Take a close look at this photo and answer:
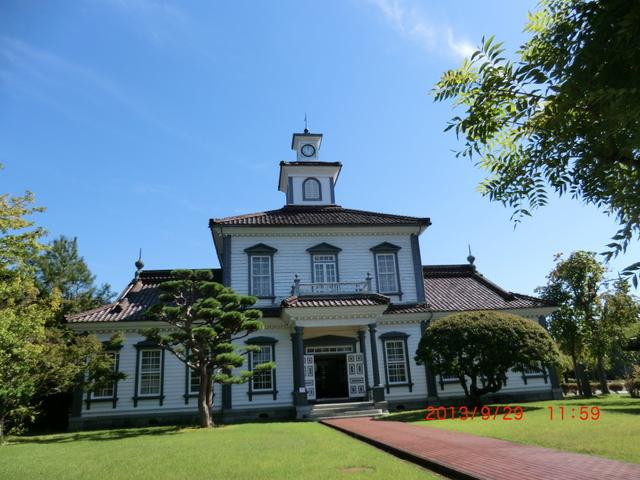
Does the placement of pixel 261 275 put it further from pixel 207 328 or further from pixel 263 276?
pixel 207 328

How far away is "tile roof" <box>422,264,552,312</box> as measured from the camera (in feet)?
74.5

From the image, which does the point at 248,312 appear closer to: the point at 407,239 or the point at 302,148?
the point at 407,239

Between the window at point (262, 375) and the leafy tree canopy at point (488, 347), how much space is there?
7068 mm

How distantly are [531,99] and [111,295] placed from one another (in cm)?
3830

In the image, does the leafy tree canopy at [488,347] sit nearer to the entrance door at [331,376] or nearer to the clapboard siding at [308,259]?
the entrance door at [331,376]

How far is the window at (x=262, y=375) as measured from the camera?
2027cm

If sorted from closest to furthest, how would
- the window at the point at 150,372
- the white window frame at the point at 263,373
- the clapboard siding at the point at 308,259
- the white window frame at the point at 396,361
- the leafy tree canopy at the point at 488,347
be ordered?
the leafy tree canopy at the point at 488,347 → the window at the point at 150,372 → the white window frame at the point at 263,373 → the white window frame at the point at 396,361 → the clapboard siding at the point at 308,259

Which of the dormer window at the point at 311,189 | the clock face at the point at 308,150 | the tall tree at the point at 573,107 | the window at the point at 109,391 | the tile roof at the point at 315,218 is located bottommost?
the window at the point at 109,391

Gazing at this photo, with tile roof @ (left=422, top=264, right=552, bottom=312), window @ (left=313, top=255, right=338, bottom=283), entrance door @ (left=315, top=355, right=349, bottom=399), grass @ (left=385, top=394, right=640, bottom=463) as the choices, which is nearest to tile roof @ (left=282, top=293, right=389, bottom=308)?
window @ (left=313, top=255, right=338, bottom=283)

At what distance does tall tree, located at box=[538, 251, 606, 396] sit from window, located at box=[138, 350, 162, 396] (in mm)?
20616

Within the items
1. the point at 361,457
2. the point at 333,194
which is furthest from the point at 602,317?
the point at 361,457

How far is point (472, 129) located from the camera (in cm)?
433

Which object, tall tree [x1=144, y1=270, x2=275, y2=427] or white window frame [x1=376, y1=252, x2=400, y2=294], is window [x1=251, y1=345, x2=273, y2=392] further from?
white window frame [x1=376, y1=252, x2=400, y2=294]
